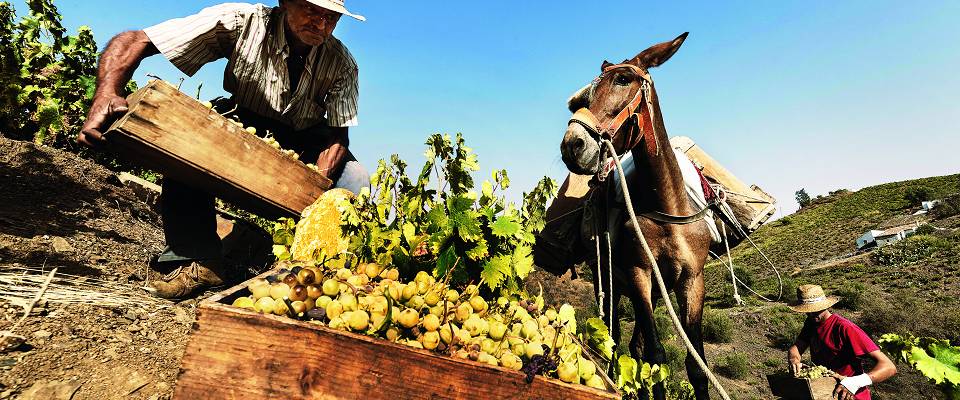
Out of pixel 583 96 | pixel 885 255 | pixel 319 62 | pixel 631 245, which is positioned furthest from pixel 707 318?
pixel 885 255

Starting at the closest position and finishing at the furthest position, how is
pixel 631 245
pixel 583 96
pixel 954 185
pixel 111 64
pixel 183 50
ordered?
pixel 111 64, pixel 183 50, pixel 583 96, pixel 631 245, pixel 954 185

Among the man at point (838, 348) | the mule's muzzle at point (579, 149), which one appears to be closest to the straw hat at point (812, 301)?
the man at point (838, 348)

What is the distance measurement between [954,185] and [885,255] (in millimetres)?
28486

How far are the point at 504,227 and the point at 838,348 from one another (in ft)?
14.6

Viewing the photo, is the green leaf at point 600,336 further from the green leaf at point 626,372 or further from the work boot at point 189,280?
the work boot at point 189,280

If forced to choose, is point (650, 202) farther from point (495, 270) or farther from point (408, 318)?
point (408, 318)

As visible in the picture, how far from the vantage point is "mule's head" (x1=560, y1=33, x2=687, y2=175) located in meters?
3.47

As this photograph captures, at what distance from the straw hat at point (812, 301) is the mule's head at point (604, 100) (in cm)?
288

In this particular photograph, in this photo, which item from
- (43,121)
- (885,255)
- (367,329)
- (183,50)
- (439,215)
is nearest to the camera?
(367,329)

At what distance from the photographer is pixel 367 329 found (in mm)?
1609

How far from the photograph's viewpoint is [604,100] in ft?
12.5

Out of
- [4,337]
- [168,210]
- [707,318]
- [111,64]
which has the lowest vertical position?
[707,318]

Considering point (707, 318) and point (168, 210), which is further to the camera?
point (707, 318)

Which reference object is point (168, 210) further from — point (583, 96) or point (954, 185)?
point (954, 185)
